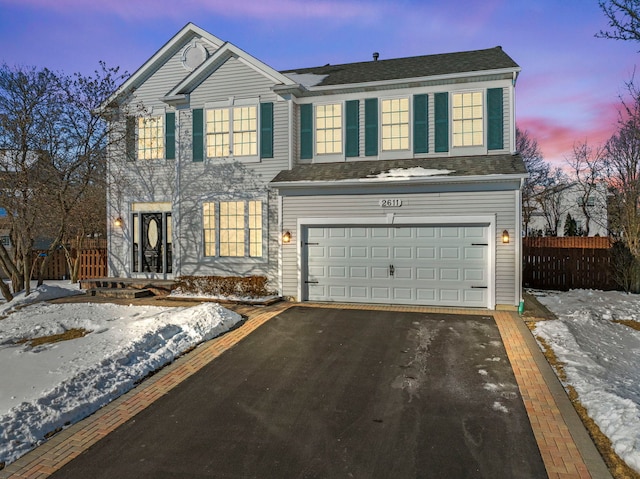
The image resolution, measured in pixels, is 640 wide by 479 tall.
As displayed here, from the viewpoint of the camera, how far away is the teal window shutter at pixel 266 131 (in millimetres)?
12781

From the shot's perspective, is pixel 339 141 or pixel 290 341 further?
pixel 339 141

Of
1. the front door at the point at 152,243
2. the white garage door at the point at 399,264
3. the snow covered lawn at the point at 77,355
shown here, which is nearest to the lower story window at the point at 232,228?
the front door at the point at 152,243

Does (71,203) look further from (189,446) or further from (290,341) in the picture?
(189,446)

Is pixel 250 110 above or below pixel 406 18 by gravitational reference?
below

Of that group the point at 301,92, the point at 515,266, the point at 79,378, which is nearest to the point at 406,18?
the point at 301,92

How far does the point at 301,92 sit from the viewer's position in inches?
504

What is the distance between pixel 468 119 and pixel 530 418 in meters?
9.25

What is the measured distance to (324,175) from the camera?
11859 mm

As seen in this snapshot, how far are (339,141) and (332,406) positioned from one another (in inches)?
364

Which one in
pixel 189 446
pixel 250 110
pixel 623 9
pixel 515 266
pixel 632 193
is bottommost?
pixel 189 446

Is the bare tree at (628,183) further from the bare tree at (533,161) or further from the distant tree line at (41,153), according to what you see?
the distant tree line at (41,153)

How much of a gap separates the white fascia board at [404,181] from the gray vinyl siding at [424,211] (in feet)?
1.17

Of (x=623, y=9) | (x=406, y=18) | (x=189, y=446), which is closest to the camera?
(x=189, y=446)

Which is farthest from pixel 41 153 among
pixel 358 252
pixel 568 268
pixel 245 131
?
→ pixel 568 268
